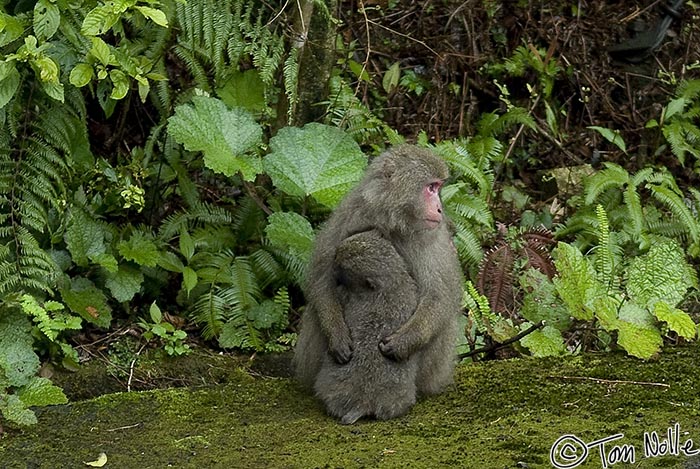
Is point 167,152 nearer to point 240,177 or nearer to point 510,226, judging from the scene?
point 240,177

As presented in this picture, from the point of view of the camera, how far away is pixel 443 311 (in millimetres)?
5094

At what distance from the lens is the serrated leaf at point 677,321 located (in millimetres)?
5391

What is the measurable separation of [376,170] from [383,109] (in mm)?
3676

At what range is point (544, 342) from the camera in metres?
6.02

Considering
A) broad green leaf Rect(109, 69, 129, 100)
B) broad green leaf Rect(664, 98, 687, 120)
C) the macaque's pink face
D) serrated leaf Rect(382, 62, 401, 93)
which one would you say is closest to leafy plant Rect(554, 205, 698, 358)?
the macaque's pink face

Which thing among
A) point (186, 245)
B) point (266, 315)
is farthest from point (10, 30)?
point (266, 315)

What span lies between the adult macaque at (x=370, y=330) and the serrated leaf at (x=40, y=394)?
1275mm

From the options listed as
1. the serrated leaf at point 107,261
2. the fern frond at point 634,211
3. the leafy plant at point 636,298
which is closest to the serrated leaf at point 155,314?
the serrated leaf at point 107,261

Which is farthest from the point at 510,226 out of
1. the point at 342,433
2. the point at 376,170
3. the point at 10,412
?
the point at 10,412

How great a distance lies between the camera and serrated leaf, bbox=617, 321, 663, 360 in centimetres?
536

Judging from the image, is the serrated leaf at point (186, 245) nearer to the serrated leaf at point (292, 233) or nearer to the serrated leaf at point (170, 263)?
the serrated leaf at point (170, 263)

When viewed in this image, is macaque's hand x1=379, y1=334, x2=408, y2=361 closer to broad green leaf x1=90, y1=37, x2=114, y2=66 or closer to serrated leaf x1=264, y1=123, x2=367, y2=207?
serrated leaf x1=264, y1=123, x2=367, y2=207

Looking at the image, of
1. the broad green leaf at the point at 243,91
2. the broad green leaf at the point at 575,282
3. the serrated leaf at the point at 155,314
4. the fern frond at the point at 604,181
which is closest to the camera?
the broad green leaf at the point at 575,282

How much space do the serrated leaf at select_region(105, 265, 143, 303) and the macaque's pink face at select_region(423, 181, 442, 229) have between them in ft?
6.77
